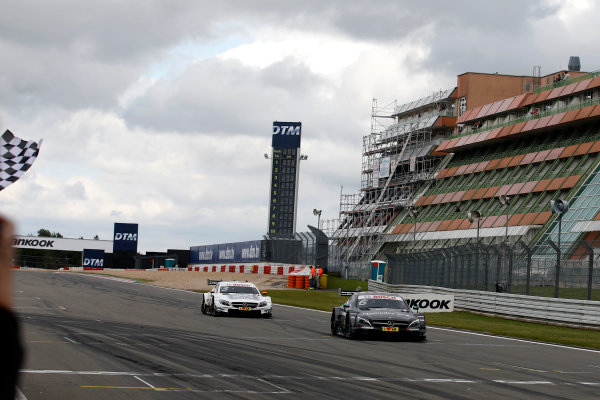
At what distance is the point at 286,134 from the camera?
289 ft

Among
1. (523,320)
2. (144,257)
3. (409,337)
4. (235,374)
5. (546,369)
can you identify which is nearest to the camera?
(235,374)

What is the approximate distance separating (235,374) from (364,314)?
8.44 meters

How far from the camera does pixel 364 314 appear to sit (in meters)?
20.1

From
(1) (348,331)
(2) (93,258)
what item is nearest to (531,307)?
(1) (348,331)

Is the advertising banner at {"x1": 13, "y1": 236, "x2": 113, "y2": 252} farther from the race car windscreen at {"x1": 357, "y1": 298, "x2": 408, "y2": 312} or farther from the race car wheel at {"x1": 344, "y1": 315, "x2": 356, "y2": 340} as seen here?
the race car wheel at {"x1": 344, "y1": 315, "x2": 356, "y2": 340}

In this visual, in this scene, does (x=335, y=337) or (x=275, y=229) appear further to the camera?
(x=275, y=229)

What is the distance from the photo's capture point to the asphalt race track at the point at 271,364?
1046cm

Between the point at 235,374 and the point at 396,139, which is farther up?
the point at 396,139

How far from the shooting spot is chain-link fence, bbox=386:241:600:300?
25922mm

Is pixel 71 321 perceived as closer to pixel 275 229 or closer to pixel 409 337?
pixel 409 337

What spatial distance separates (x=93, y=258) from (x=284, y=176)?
22.7m

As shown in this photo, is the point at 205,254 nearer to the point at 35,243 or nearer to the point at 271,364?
the point at 35,243

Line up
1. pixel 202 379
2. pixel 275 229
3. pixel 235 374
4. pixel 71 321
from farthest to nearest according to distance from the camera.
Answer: pixel 275 229
pixel 71 321
pixel 235 374
pixel 202 379

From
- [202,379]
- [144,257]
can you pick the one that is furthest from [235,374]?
[144,257]
